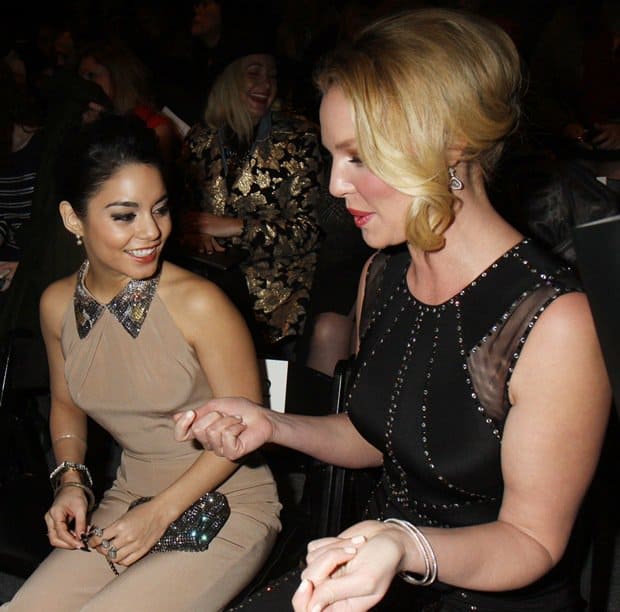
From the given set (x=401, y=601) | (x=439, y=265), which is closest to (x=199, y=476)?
(x=401, y=601)

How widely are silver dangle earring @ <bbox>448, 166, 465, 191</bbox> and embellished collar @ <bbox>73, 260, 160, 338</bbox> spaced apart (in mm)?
814

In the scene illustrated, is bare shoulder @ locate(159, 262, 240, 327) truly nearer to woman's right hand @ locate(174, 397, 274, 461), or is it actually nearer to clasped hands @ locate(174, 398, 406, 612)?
woman's right hand @ locate(174, 397, 274, 461)

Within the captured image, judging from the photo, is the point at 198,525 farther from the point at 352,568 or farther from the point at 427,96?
the point at 427,96

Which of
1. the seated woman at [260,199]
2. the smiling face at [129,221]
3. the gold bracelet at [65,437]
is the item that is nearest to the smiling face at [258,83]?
Result: the seated woman at [260,199]

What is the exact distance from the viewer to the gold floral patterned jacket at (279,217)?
3.12 meters

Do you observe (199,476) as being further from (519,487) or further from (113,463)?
(113,463)

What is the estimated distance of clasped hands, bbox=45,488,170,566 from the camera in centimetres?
171

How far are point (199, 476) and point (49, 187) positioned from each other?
147cm

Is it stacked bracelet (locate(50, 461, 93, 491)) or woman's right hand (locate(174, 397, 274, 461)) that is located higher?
woman's right hand (locate(174, 397, 274, 461))

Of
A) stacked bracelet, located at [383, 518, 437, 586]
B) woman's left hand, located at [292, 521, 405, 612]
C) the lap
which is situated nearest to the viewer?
woman's left hand, located at [292, 521, 405, 612]

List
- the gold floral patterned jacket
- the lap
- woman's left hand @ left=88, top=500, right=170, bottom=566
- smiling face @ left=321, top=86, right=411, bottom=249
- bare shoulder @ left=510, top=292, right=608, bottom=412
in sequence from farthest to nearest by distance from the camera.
A: the gold floral patterned jacket → woman's left hand @ left=88, top=500, right=170, bottom=566 → the lap → smiling face @ left=321, top=86, right=411, bottom=249 → bare shoulder @ left=510, top=292, right=608, bottom=412

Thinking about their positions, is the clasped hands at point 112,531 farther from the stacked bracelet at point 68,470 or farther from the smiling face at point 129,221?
the smiling face at point 129,221

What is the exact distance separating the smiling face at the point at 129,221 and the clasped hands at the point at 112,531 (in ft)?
1.67

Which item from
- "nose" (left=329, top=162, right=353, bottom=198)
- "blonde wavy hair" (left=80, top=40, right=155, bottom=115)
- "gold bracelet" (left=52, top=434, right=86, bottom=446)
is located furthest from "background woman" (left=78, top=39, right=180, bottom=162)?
"nose" (left=329, top=162, right=353, bottom=198)
